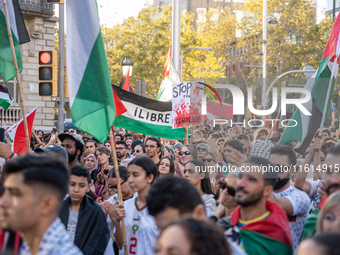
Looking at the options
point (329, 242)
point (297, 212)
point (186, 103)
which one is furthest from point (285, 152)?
point (329, 242)

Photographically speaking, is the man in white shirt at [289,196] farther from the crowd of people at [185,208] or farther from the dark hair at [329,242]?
the dark hair at [329,242]

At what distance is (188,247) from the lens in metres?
2.09

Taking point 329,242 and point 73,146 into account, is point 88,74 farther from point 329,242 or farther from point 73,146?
point 329,242

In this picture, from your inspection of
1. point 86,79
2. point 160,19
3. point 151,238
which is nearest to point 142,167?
point 151,238

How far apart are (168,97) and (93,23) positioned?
6034mm

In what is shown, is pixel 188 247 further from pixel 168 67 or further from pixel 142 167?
pixel 168 67

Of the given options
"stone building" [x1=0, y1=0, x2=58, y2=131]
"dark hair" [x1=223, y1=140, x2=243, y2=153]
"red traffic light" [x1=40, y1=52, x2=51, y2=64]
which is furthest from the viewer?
"stone building" [x1=0, y1=0, x2=58, y2=131]

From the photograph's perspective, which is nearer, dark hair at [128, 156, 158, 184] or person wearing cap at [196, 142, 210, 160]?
dark hair at [128, 156, 158, 184]

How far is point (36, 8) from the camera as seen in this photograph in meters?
21.8

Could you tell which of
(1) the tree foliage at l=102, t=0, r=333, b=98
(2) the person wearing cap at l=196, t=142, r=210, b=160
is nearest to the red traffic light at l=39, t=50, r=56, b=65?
(2) the person wearing cap at l=196, t=142, r=210, b=160

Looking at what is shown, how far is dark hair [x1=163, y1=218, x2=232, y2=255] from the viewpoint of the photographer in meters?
2.09

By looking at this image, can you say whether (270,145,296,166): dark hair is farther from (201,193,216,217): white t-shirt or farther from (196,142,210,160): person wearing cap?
(196,142,210,160): person wearing cap

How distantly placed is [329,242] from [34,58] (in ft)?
71.2

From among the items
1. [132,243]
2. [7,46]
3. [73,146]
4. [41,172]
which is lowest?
[132,243]
